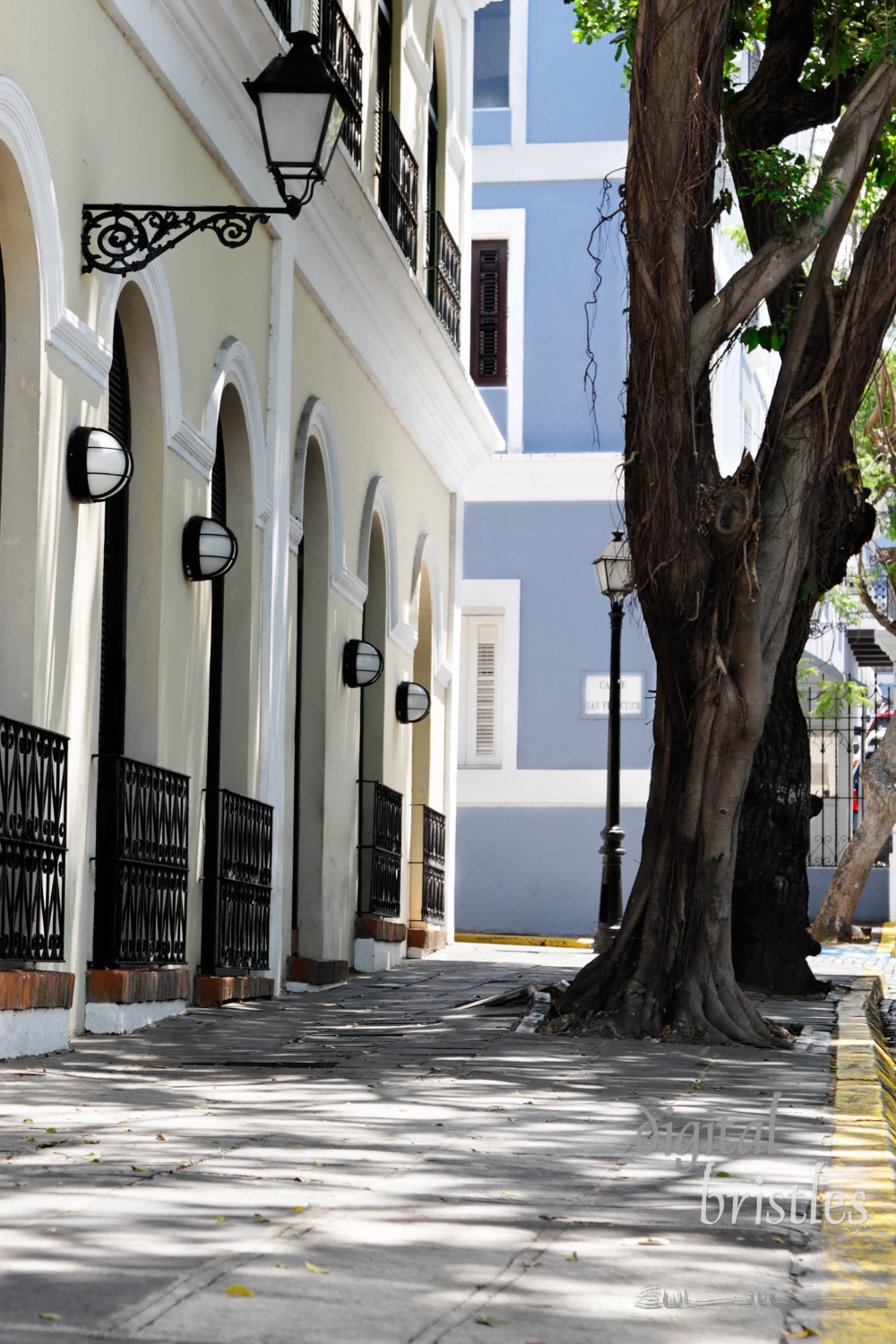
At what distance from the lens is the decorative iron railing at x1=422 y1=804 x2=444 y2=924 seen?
1883 cm

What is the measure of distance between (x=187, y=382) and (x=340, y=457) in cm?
429

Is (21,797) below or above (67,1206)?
above

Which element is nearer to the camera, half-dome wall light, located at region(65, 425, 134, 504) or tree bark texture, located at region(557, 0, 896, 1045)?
half-dome wall light, located at region(65, 425, 134, 504)

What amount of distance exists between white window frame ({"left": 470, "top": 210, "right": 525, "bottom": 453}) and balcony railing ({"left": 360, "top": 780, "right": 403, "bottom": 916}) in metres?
10.4

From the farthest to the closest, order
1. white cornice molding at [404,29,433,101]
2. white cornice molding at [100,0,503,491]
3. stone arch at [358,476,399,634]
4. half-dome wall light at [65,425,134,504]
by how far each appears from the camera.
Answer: white cornice molding at [404,29,433,101]
stone arch at [358,476,399,634]
white cornice molding at [100,0,503,491]
half-dome wall light at [65,425,134,504]

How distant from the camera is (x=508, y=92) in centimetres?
2656

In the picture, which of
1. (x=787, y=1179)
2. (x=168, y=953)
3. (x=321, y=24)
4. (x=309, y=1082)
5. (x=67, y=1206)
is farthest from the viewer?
(x=321, y=24)

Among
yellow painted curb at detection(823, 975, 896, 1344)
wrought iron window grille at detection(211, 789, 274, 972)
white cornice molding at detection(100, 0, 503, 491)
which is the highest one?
white cornice molding at detection(100, 0, 503, 491)

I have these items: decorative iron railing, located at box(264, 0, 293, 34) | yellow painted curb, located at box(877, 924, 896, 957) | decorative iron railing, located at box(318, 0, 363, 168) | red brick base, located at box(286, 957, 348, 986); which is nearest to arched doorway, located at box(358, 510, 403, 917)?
red brick base, located at box(286, 957, 348, 986)

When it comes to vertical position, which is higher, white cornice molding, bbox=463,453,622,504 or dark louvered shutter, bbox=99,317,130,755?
white cornice molding, bbox=463,453,622,504

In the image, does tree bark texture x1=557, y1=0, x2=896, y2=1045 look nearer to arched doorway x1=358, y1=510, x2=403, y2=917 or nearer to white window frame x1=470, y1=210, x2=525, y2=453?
arched doorway x1=358, y1=510, x2=403, y2=917

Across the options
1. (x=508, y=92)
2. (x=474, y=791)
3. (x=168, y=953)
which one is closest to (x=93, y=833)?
(x=168, y=953)

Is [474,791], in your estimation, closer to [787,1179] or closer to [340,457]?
[340,457]

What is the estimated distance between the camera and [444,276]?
753 inches
